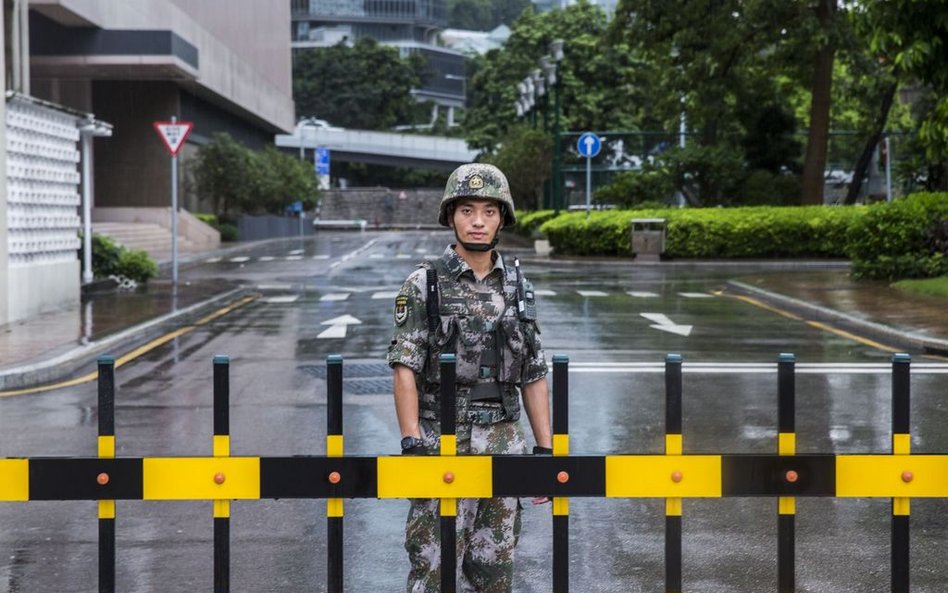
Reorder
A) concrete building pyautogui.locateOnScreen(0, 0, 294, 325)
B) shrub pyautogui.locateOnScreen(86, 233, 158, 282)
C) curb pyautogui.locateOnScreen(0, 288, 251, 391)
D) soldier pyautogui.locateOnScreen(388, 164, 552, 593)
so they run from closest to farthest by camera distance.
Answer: soldier pyautogui.locateOnScreen(388, 164, 552, 593) < curb pyautogui.locateOnScreen(0, 288, 251, 391) < concrete building pyautogui.locateOnScreen(0, 0, 294, 325) < shrub pyautogui.locateOnScreen(86, 233, 158, 282)

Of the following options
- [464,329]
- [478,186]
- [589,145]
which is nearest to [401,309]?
[464,329]

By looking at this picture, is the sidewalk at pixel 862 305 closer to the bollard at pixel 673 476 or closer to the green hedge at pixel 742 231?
the green hedge at pixel 742 231

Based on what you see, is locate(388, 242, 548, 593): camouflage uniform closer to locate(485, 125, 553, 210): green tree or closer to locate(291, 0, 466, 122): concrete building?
locate(485, 125, 553, 210): green tree

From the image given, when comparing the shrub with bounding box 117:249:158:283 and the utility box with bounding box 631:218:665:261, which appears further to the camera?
the utility box with bounding box 631:218:665:261

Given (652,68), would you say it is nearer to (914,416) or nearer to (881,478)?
(914,416)

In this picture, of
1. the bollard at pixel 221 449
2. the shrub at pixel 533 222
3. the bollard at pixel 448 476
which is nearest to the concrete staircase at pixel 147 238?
the shrub at pixel 533 222

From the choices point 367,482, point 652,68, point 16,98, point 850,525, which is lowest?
point 850,525

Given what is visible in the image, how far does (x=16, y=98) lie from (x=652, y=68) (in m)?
28.3

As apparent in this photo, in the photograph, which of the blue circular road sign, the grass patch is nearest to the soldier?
the grass patch

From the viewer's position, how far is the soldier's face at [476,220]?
4816 mm

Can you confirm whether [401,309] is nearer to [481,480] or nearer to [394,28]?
[481,480]

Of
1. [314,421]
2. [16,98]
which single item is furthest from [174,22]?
[314,421]

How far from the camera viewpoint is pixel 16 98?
62.4 ft

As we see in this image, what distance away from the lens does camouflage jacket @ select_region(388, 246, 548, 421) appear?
4.78 metres
